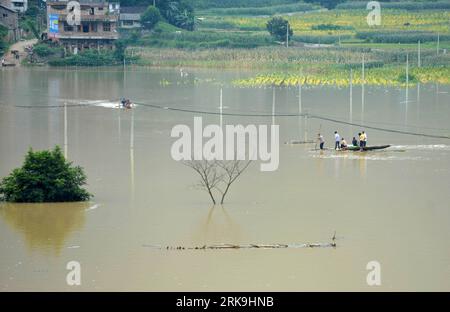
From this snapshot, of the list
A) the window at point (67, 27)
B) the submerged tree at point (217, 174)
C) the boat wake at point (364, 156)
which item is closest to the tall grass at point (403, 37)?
the window at point (67, 27)

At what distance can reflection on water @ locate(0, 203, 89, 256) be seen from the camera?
53.6ft

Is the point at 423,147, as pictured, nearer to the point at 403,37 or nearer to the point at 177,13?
the point at 403,37

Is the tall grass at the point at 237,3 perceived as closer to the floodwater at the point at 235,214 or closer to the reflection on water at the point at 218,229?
the floodwater at the point at 235,214

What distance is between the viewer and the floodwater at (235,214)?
14.7 m

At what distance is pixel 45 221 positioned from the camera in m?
17.5

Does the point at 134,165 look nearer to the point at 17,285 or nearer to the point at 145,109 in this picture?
the point at 17,285

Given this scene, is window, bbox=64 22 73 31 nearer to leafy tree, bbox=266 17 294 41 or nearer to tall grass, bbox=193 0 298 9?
leafy tree, bbox=266 17 294 41

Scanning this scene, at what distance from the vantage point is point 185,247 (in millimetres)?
15914

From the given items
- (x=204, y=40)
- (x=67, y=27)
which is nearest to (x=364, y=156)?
(x=204, y=40)

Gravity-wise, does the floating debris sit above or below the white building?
below

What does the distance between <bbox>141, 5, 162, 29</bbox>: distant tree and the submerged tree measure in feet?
106

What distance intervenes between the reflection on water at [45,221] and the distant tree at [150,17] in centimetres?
3630

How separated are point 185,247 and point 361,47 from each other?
35136 mm

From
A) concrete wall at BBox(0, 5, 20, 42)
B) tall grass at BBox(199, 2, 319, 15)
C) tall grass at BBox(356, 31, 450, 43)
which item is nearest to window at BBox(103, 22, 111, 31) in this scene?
concrete wall at BBox(0, 5, 20, 42)
